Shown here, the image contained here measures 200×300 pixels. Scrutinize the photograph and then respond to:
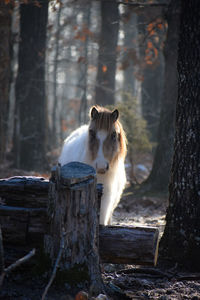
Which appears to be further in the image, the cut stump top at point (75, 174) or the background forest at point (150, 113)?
the background forest at point (150, 113)

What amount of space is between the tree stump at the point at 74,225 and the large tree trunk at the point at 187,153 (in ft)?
5.51

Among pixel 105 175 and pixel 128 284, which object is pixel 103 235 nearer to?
pixel 128 284

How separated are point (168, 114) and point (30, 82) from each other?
533 centimetres

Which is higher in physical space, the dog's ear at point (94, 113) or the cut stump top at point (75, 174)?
the dog's ear at point (94, 113)

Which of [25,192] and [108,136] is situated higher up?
[108,136]

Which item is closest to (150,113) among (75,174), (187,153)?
(187,153)

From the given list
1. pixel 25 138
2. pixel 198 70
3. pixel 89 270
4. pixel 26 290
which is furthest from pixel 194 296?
pixel 25 138

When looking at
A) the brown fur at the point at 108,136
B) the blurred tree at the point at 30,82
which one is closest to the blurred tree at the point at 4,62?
the blurred tree at the point at 30,82

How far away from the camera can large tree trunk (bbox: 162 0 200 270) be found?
5035 millimetres

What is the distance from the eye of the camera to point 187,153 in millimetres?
5090

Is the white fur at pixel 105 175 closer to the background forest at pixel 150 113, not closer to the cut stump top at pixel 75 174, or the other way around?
the background forest at pixel 150 113

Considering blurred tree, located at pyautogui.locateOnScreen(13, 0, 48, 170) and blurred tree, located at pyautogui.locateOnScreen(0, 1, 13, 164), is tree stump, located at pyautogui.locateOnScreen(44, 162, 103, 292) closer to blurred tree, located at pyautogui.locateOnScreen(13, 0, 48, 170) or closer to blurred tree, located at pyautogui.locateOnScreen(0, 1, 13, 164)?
blurred tree, located at pyautogui.locateOnScreen(0, 1, 13, 164)

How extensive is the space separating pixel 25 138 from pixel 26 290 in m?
10.1

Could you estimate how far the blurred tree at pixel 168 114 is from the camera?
394 inches
